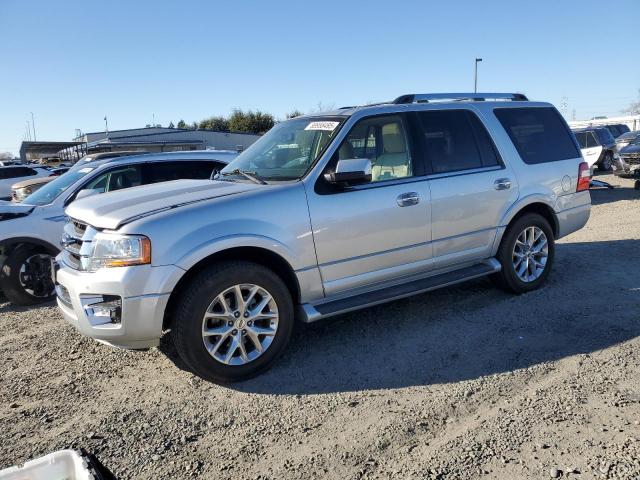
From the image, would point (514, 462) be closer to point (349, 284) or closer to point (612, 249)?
point (349, 284)

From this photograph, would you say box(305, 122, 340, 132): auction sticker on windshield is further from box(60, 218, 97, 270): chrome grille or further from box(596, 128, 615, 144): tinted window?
box(596, 128, 615, 144): tinted window

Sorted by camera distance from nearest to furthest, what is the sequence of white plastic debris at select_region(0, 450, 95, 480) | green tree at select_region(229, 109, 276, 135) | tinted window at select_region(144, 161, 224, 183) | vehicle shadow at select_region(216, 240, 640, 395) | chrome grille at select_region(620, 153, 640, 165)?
white plastic debris at select_region(0, 450, 95, 480)
vehicle shadow at select_region(216, 240, 640, 395)
tinted window at select_region(144, 161, 224, 183)
chrome grille at select_region(620, 153, 640, 165)
green tree at select_region(229, 109, 276, 135)

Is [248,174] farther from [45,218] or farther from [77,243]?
[45,218]

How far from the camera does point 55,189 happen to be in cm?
688

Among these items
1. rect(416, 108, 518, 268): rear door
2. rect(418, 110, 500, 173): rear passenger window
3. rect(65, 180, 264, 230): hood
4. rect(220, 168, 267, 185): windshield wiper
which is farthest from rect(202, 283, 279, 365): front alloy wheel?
rect(418, 110, 500, 173): rear passenger window

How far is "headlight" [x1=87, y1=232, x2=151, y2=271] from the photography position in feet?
11.5

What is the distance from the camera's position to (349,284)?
431 cm

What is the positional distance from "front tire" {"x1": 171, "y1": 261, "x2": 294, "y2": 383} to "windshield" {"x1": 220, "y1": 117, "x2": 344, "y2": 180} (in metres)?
0.98

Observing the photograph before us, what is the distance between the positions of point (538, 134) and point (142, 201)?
422 cm

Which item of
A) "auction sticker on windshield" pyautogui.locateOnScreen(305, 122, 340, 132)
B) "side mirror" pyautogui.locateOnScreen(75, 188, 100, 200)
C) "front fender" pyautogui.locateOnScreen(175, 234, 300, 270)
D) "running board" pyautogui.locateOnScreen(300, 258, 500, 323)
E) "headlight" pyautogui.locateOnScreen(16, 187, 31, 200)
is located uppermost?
"auction sticker on windshield" pyautogui.locateOnScreen(305, 122, 340, 132)

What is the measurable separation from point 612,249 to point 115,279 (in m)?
6.65

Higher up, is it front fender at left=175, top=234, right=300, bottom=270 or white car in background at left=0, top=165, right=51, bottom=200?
white car in background at left=0, top=165, right=51, bottom=200

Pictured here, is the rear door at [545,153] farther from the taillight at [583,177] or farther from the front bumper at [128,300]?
the front bumper at [128,300]

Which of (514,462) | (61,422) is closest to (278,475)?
(514,462)
